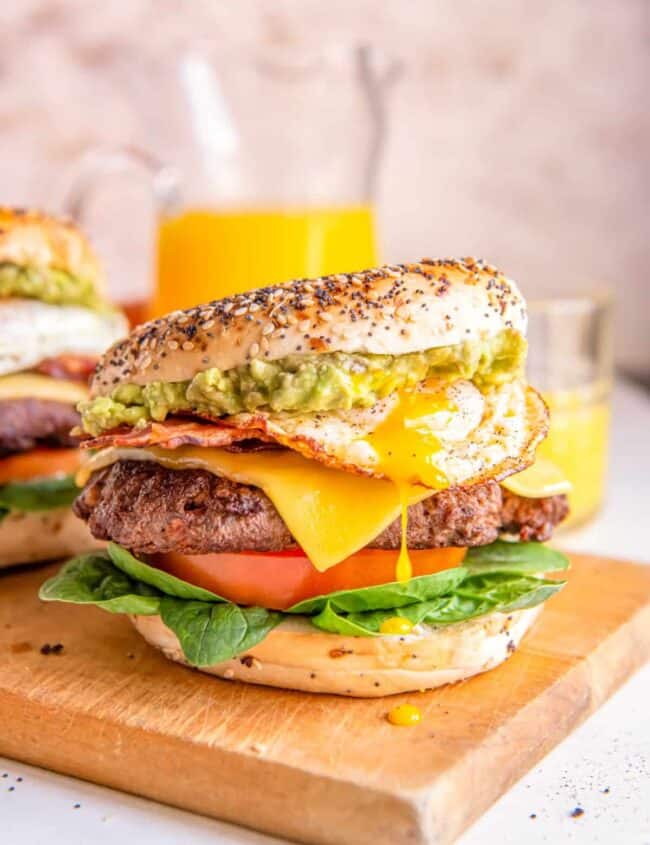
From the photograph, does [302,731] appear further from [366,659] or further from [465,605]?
[465,605]

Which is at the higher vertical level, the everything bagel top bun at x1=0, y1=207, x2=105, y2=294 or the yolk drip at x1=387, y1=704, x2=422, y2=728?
the everything bagel top bun at x1=0, y1=207, x2=105, y2=294

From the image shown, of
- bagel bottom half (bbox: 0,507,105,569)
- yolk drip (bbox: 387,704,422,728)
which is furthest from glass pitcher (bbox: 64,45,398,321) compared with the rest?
yolk drip (bbox: 387,704,422,728)

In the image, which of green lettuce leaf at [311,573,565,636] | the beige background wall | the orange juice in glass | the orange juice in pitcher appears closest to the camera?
green lettuce leaf at [311,573,565,636]

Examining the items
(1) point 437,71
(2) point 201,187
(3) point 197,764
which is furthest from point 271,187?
(3) point 197,764

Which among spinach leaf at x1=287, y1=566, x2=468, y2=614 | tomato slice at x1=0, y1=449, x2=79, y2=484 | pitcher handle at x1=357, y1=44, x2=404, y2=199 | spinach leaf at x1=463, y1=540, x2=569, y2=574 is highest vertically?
pitcher handle at x1=357, y1=44, x2=404, y2=199

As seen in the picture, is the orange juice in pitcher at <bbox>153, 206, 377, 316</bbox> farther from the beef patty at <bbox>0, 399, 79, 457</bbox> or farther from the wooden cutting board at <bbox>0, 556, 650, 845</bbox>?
the wooden cutting board at <bbox>0, 556, 650, 845</bbox>

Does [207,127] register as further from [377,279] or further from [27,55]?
[377,279]

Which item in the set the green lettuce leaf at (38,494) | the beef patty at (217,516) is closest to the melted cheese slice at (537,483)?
the beef patty at (217,516)
